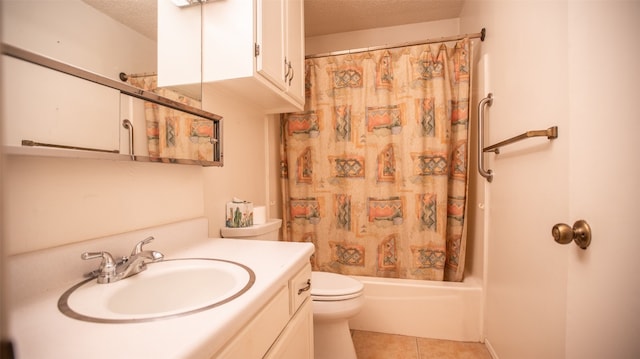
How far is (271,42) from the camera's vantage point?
4.30ft

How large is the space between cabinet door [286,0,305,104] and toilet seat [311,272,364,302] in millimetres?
1089

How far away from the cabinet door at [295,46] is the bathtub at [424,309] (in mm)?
1345

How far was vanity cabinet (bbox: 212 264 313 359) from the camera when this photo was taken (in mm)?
591

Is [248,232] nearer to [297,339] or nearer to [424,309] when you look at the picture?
[297,339]

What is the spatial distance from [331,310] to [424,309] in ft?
2.49

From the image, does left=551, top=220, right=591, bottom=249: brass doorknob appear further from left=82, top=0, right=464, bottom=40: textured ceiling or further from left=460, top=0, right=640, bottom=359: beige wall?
left=82, top=0, right=464, bottom=40: textured ceiling

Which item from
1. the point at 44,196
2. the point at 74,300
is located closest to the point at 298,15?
the point at 44,196

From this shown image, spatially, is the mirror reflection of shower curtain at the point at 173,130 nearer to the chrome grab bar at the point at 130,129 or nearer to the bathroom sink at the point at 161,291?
the chrome grab bar at the point at 130,129

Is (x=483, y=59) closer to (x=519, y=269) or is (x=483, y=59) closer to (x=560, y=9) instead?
(x=560, y=9)

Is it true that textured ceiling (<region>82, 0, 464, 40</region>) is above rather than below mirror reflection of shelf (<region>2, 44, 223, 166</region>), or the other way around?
above

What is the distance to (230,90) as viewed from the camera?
4.75 feet

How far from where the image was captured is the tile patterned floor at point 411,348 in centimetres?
158

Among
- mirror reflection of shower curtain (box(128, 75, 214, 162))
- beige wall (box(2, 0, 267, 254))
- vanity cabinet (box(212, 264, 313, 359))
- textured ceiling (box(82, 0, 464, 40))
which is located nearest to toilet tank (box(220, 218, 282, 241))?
beige wall (box(2, 0, 267, 254))

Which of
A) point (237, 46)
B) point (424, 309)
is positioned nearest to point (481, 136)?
point (424, 309)
